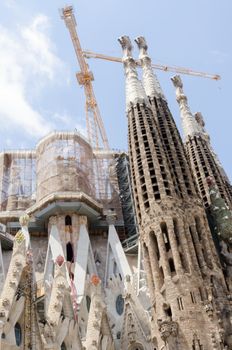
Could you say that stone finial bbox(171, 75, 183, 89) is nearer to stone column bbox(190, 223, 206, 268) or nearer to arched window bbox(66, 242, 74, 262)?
arched window bbox(66, 242, 74, 262)

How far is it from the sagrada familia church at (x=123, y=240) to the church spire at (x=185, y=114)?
0.10 m

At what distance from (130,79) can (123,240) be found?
10.1m

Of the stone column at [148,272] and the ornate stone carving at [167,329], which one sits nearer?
the ornate stone carving at [167,329]

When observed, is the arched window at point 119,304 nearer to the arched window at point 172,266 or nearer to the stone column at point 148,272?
the stone column at point 148,272

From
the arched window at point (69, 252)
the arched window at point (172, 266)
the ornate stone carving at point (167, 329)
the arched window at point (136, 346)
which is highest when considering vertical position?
the arched window at point (69, 252)

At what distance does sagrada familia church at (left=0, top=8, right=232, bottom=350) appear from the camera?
2048cm

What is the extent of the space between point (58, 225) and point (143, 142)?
6682 millimetres

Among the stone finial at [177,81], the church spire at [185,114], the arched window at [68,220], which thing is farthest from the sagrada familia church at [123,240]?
the stone finial at [177,81]

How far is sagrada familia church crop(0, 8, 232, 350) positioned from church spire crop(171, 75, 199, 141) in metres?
0.10

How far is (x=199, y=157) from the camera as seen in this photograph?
1342 inches

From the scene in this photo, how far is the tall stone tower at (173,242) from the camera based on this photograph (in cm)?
2056

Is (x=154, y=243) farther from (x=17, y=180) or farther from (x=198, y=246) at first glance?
(x=17, y=180)

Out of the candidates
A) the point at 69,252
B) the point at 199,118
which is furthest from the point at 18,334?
the point at 199,118

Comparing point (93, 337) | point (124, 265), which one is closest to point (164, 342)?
point (93, 337)
